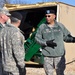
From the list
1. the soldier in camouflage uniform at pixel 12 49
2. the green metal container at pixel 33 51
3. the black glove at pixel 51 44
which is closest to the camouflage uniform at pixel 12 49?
the soldier in camouflage uniform at pixel 12 49

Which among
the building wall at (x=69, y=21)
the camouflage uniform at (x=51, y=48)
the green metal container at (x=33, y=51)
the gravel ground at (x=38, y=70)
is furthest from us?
the green metal container at (x=33, y=51)

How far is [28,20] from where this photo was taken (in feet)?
49.5

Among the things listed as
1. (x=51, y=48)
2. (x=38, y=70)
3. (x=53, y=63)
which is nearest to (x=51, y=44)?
(x=51, y=48)

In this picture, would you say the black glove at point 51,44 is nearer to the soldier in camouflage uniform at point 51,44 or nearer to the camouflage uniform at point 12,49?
the soldier in camouflage uniform at point 51,44

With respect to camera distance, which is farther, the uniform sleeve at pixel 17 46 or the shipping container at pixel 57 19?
the shipping container at pixel 57 19

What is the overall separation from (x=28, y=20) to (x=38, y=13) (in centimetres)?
56

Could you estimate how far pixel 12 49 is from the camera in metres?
5.81

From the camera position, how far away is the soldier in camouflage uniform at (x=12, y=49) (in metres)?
5.77

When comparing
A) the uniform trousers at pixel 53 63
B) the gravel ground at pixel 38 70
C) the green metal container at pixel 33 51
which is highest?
the uniform trousers at pixel 53 63

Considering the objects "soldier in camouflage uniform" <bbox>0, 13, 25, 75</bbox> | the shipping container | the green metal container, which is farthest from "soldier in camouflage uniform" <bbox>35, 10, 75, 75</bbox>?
the green metal container

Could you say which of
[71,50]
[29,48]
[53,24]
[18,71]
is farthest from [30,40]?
[18,71]

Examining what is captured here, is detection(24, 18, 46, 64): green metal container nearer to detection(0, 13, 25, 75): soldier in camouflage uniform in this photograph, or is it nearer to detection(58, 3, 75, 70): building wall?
detection(58, 3, 75, 70): building wall

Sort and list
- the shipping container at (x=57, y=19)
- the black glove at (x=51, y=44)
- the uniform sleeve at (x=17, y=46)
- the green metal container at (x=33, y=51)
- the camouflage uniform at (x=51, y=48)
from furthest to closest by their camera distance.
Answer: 1. the green metal container at (x=33, y=51)
2. the shipping container at (x=57, y=19)
3. the camouflage uniform at (x=51, y=48)
4. the black glove at (x=51, y=44)
5. the uniform sleeve at (x=17, y=46)

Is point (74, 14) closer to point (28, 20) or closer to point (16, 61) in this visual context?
point (28, 20)
